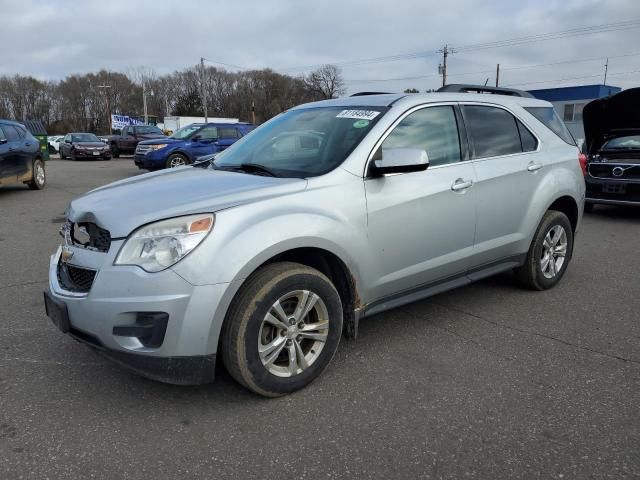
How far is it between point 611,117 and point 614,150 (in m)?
0.58

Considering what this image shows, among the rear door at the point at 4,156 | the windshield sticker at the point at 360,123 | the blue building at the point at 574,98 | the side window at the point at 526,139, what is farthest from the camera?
the blue building at the point at 574,98

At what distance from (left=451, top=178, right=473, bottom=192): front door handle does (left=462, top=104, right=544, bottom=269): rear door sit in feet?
0.41

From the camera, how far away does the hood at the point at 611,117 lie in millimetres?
8461

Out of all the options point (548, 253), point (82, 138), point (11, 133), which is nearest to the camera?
point (548, 253)

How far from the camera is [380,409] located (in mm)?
2865

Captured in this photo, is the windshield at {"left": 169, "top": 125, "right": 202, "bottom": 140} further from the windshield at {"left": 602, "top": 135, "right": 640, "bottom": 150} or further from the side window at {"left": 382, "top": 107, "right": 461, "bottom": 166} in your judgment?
the side window at {"left": 382, "top": 107, "right": 461, "bottom": 166}

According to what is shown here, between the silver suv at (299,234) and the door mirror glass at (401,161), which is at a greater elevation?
the door mirror glass at (401,161)

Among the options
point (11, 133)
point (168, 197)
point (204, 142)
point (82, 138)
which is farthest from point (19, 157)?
point (82, 138)

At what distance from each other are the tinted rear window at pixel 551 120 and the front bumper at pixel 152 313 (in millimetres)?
3545

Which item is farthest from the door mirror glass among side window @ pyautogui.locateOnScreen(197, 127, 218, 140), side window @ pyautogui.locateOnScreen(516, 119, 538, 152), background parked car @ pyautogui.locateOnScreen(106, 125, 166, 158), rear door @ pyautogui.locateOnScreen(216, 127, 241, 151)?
background parked car @ pyautogui.locateOnScreen(106, 125, 166, 158)

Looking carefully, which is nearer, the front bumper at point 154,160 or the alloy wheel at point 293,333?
the alloy wheel at point 293,333

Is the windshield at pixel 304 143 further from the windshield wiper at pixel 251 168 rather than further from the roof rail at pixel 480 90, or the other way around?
the roof rail at pixel 480 90

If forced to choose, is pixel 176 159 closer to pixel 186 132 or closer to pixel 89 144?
pixel 186 132

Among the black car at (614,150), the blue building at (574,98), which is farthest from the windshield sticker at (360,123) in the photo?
the blue building at (574,98)
